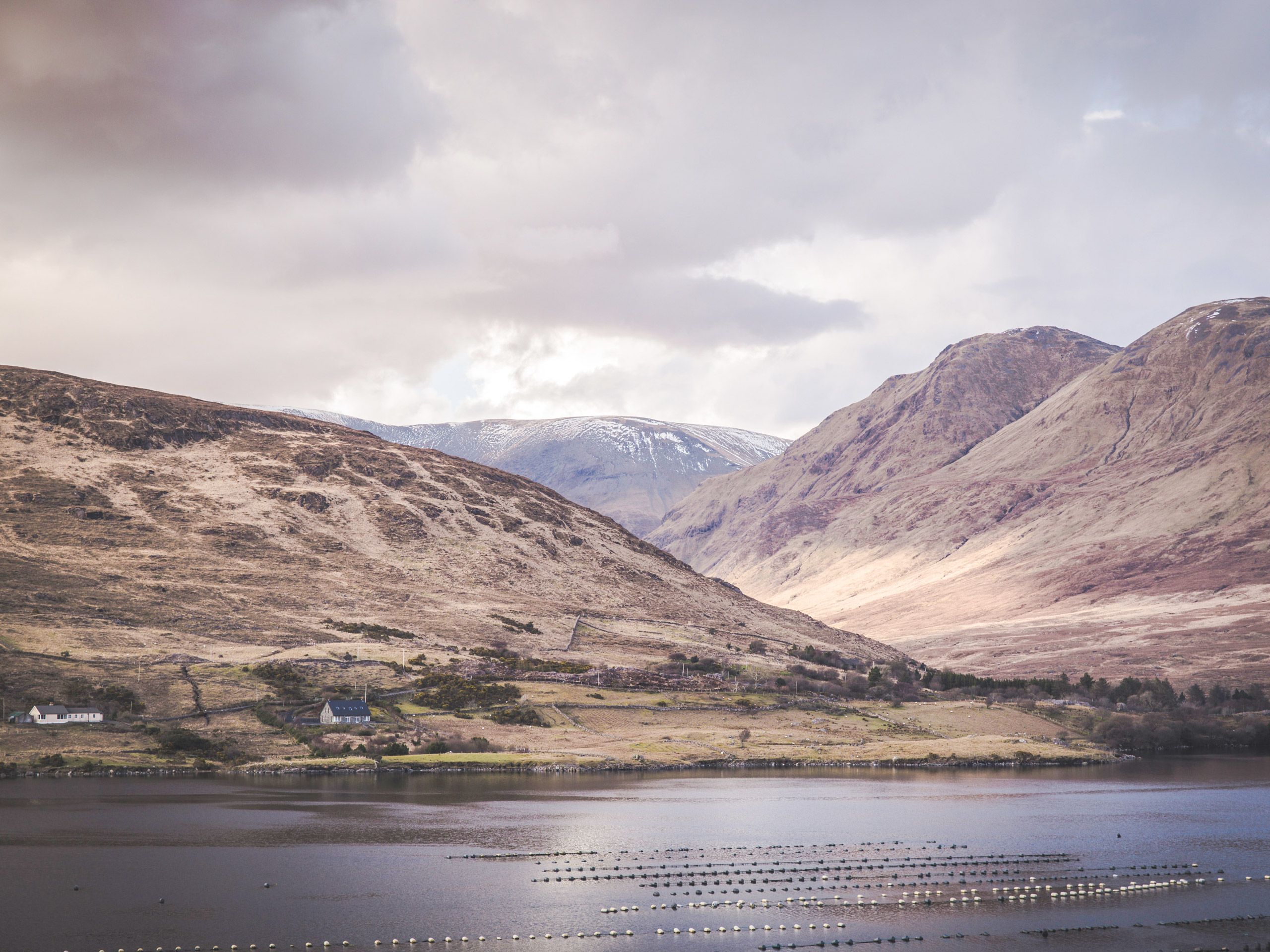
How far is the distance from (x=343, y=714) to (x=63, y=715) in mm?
29872

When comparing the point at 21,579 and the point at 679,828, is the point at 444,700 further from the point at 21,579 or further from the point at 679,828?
the point at 21,579

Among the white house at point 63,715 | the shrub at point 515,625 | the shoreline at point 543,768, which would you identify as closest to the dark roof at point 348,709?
the shoreline at point 543,768

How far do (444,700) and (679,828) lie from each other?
64.7m

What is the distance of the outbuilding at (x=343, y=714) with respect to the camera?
127438 mm

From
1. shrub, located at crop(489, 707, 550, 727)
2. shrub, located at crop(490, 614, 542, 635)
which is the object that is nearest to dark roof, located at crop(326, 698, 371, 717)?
shrub, located at crop(489, 707, 550, 727)

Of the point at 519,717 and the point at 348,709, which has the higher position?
the point at 348,709

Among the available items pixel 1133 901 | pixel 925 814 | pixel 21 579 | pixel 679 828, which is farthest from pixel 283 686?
pixel 1133 901

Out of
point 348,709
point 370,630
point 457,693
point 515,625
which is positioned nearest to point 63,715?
point 348,709

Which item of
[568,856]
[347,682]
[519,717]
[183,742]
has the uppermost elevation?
[347,682]

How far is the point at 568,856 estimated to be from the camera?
72.1 m

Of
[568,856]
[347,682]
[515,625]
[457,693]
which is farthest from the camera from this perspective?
[515,625]

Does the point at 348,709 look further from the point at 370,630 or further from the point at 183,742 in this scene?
the point at 370,630

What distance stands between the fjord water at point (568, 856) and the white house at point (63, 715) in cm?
1449

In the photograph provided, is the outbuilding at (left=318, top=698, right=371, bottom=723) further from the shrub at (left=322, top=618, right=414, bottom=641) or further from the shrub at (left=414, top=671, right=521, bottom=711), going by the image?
the shrub at (left=322, top=618, right=414, bottom=641)
